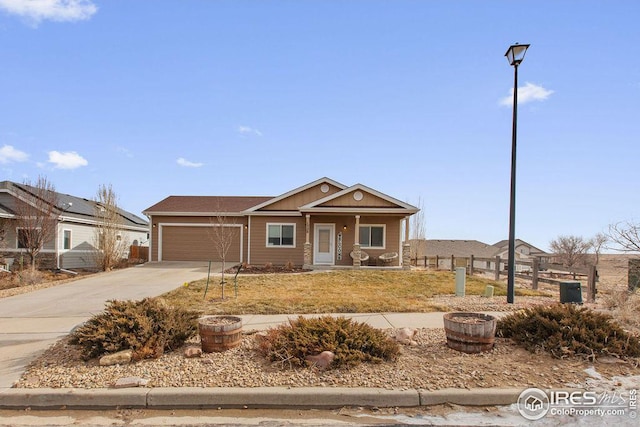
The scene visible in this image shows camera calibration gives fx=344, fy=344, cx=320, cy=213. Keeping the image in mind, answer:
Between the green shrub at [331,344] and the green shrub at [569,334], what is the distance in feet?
6.58

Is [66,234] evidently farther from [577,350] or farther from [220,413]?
[577,350]

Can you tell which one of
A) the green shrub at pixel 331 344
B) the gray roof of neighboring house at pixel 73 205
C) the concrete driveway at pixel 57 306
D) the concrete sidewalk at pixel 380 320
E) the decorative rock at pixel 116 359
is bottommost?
the concrete driveway at pixel 57 306

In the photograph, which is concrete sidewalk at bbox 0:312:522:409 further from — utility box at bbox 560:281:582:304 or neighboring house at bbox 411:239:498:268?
neighboring house at bbox 411:239:498:268

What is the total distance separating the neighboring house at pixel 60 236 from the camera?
55.4 ft

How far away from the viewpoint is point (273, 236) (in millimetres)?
19188

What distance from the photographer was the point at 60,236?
692 inches

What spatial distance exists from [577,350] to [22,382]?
22.7 ft

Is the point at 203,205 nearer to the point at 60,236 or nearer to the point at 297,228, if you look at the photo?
the point at 297,228

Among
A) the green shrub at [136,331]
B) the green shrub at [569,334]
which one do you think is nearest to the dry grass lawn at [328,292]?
the green shrub at [136,331]

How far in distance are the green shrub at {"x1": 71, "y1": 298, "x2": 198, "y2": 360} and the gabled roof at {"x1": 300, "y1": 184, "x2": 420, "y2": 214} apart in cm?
1217

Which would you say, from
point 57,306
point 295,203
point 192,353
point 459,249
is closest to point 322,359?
point 192,353

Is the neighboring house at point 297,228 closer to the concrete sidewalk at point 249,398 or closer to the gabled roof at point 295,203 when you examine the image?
the gabled roof at point 295,203

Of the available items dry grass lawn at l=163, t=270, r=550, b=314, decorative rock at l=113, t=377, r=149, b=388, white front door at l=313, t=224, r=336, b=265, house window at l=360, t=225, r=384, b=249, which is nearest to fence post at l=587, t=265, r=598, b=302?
dry grass lawn at l=163, t=270, r=550, b=314

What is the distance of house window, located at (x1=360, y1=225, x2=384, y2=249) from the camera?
18547 mm
